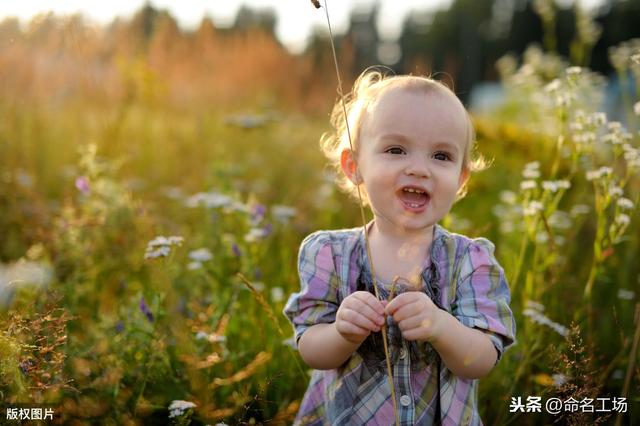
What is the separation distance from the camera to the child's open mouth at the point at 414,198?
5.18 ft

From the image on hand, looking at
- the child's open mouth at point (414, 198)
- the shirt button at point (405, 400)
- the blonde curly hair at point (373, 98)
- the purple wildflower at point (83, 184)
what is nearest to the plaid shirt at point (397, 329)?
the shirt button at point (405, 400)

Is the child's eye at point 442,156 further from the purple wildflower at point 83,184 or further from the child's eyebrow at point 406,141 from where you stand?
the purple wildflower at point 83,184

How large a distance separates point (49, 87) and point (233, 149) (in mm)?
1501

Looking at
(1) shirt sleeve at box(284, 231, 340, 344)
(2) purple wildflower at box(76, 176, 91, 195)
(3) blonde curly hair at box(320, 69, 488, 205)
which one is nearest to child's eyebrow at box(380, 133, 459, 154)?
(3) blonde curly hair at box(320, 69, 488, 205)

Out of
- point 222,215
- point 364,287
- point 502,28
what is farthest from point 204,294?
point 502,28

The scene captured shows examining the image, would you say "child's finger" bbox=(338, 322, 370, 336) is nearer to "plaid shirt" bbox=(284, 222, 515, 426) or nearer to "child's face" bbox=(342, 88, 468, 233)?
"plaid shirt" bbox=(284, 222, 515, 426)

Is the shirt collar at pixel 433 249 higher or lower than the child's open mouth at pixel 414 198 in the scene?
lower

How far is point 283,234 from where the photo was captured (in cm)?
328

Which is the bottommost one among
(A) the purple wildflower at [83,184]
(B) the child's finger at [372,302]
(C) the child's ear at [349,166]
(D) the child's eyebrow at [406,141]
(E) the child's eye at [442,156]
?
(B) the child's finger at [372,302]

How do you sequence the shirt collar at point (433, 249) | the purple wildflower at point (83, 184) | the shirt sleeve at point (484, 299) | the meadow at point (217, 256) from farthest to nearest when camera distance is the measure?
the purple wildflower at point (83, 184) → the meadow at point (217, 256) → the shirt collar at point (433, 249) → the shirt sleeve at point (484, 299)

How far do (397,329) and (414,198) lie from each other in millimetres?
332

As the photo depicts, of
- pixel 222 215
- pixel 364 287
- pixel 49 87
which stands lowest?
pixel 364 287

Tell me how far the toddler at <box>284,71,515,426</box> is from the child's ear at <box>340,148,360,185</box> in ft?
0.07

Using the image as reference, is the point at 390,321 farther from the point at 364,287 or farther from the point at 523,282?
the point at 523,282
